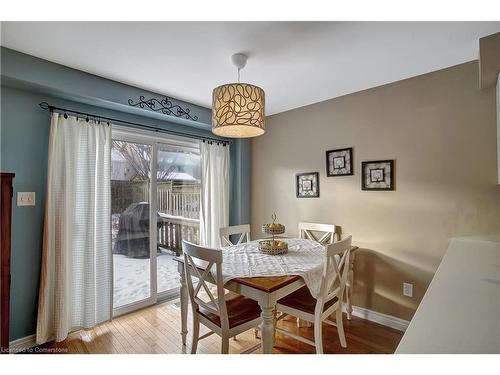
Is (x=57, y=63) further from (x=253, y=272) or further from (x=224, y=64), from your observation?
(x=253, y=272)

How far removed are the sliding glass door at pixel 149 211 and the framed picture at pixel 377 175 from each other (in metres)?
1.95

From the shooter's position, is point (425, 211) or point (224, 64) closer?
point (224, 64)

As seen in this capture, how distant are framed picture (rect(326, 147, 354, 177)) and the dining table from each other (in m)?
0.79

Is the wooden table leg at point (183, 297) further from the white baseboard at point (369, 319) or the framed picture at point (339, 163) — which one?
the framed picture at point (339, 163)

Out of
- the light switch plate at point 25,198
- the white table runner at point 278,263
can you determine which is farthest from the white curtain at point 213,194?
the light switch plate at point 25,198

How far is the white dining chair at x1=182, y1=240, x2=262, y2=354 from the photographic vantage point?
1.55m

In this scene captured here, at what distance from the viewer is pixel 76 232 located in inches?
84.6

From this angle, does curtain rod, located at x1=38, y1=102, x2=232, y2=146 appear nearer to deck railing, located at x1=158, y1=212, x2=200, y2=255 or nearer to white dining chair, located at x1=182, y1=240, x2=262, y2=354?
deck railing, located at x1=158, y1=212, x2=200, y2=255

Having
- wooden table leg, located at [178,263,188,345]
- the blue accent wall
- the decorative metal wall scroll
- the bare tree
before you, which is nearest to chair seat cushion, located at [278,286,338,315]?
wooden table leg, located at [178,263,188,345]

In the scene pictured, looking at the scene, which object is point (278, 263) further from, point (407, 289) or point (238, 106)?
→ point (407, 289)
